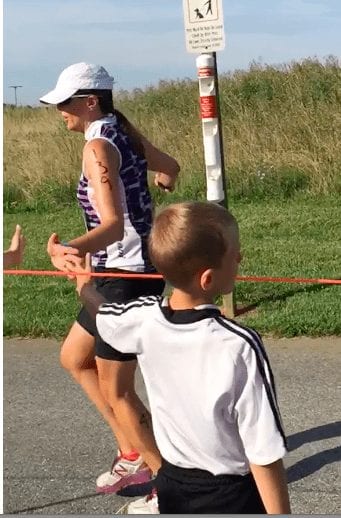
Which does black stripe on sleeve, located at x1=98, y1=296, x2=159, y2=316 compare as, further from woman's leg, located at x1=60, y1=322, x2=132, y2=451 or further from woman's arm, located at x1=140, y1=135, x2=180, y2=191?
woman's arm, located at x1=140, y1=135, x2=180, y2=191

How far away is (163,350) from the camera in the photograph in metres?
2.69

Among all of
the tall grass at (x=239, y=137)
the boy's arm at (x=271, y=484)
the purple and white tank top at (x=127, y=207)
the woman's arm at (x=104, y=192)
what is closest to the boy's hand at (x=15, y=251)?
the woman's arm at (x=104, y=192)

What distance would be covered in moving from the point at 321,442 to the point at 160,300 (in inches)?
93.3

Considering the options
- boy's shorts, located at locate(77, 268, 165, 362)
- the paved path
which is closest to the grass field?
the paved path

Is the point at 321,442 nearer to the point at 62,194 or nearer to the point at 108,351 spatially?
the point at 108,351

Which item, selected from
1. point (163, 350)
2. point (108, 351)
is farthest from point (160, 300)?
point (108, 351)

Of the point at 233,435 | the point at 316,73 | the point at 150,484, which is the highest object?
the point at 316,73

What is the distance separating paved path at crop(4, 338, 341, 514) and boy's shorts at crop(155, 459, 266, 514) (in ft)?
5.25

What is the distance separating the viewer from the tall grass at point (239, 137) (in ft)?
42.3

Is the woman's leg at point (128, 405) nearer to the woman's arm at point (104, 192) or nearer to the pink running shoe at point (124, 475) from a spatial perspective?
the pink running shoe at point (124, 475)

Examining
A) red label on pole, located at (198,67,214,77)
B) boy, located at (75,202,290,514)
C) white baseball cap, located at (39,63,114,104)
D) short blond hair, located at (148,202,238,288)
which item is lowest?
boy, located at (75,202,290,514)

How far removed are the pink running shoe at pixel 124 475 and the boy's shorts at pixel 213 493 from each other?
5.48 ft

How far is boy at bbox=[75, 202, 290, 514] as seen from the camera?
99.4 inches

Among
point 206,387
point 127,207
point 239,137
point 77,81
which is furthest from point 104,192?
point 239,137
